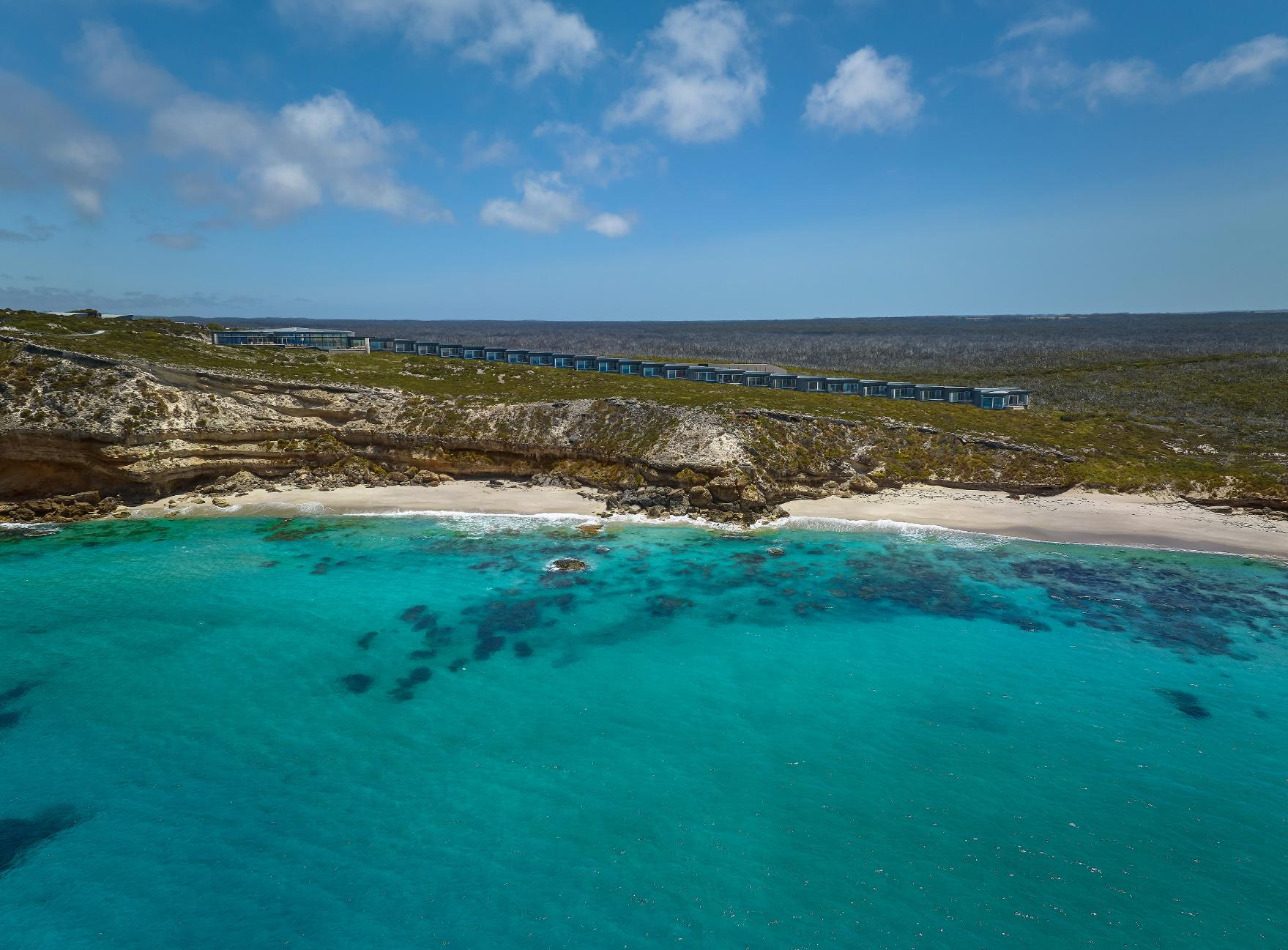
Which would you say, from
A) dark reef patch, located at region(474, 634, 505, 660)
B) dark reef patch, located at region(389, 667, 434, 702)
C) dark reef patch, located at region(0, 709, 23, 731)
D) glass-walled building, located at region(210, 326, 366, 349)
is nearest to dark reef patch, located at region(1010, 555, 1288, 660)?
dark reef patch, located at region(474, 634, 505, 660)

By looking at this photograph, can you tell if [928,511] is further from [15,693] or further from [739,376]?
[15,693]

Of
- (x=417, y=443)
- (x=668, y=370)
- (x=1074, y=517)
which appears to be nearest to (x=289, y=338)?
(x=417, y=443)

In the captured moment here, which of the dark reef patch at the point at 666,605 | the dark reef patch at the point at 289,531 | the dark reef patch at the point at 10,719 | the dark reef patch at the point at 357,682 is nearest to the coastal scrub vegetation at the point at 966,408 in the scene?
the dark reef patch at the point at 289,531

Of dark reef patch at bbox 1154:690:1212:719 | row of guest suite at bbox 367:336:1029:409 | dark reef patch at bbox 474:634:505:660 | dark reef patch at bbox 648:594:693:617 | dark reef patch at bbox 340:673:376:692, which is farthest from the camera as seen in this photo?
row of guest suite at bbox 367:336:1029:409

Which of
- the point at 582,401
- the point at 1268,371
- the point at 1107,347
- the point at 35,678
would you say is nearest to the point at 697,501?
the point at 582,401

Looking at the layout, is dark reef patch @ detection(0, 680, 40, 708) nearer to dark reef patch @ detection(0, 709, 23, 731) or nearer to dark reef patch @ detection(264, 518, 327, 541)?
dark reef patch @ detection(0, 709, 23, 731)

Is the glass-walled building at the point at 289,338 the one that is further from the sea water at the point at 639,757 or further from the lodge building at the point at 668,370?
the sea water at the point at 639,757
